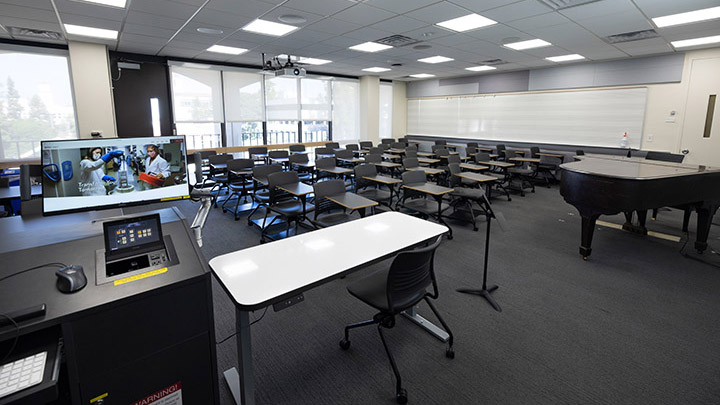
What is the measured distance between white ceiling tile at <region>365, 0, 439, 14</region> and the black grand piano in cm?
260

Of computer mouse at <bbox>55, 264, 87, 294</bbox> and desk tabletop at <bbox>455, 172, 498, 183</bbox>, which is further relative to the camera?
desk tabletop at <bbox>455, 172, 498, 183</bbox>

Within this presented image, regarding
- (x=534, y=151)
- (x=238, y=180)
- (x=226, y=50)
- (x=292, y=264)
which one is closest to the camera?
(x=292, y=264)

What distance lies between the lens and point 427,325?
2.60 m

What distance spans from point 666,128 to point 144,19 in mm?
9743

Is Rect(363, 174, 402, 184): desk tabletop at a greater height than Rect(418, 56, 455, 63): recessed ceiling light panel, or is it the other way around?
Rect(418, 56, 455, 63): recessed ceiling light panel

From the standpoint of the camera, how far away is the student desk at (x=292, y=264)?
5.24ft

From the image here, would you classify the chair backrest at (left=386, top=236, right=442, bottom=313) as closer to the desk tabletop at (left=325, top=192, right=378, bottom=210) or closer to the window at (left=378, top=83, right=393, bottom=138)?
the desk tabletop at (left=325, top=192, right=378, bottom=210)

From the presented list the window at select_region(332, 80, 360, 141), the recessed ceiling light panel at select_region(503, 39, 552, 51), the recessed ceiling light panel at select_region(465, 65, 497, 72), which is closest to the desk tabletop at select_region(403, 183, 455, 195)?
the recessed ceiling light panel at select_region(503, 39, 552, 51)

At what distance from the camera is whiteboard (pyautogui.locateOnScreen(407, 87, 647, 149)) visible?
301 inches

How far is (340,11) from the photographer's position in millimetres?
4324

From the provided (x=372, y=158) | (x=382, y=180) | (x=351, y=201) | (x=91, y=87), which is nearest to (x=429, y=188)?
(x=382, y=180)

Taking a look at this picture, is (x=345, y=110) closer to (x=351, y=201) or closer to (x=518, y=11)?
(x=518, y=11)

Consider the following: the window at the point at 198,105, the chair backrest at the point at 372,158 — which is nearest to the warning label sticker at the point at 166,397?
the chair backrest at the point at 372,158

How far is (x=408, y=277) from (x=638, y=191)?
2925mm
